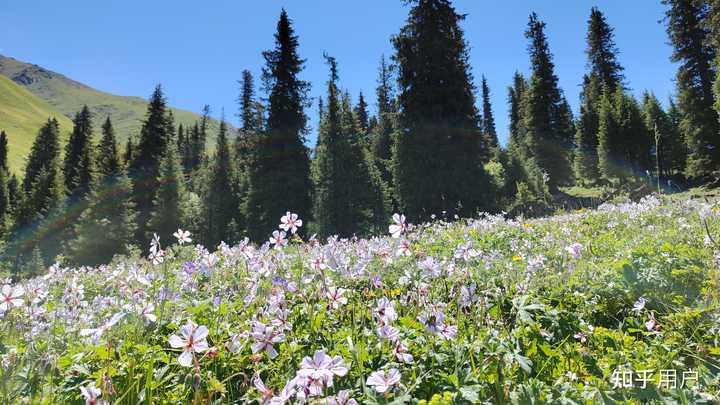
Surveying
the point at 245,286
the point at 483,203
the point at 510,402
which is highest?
the point at 483,203

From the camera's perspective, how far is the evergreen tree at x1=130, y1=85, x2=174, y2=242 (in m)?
38.0

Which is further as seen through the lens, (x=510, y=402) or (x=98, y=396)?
(x=510, y=402)

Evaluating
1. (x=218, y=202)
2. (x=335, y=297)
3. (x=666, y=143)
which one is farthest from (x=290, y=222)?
(x=666, y=143)

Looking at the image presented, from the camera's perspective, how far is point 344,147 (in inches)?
1160

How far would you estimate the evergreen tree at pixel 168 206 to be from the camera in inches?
1423

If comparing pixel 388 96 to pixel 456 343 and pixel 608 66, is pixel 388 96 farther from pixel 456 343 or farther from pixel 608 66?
pixel 456 343

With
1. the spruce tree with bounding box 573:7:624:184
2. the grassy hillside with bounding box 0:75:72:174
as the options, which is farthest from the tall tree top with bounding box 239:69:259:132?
the grassy hillside with bounding box 0:75:72:174

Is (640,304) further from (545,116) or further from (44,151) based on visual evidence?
(44,151)

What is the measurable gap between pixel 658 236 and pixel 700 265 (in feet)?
4.29

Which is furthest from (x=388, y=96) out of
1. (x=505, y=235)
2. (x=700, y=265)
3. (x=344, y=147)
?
(x=700, y=265)

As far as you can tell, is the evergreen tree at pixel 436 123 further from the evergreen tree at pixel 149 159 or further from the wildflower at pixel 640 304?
the evergreen tree at pixel 149 159

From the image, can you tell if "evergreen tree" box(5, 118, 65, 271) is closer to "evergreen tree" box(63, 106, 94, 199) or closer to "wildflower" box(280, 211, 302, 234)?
"evergreen tree" box(63, 106, 94, 199)

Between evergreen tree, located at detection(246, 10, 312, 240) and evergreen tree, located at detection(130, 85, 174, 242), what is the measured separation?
14.4 meters

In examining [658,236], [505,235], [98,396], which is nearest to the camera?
[98,396]
